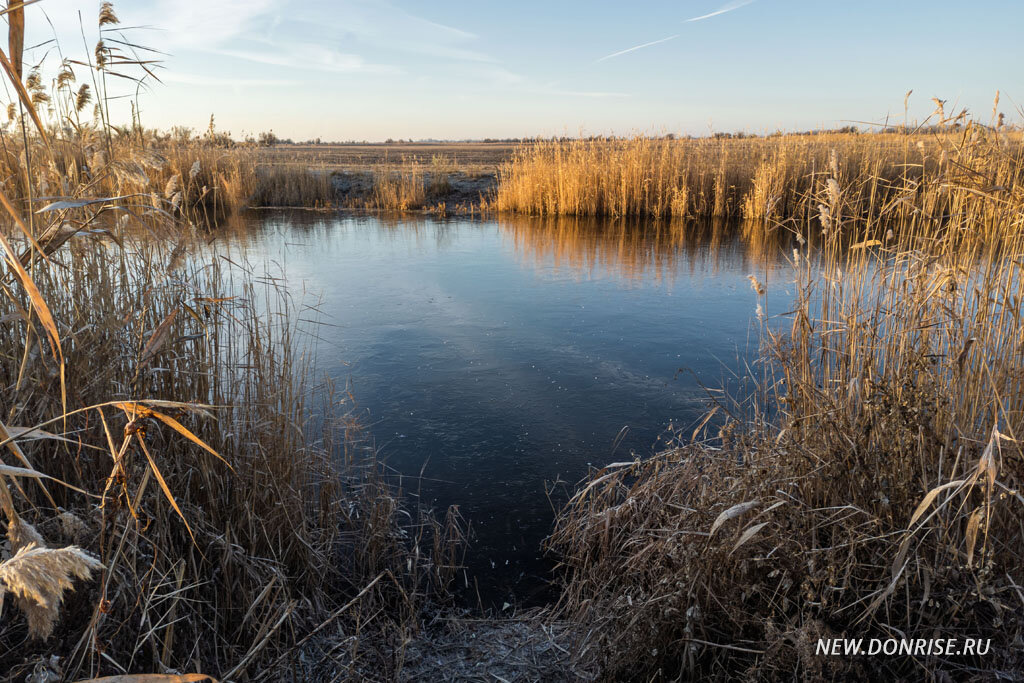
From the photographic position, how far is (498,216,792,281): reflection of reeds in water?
7.39m

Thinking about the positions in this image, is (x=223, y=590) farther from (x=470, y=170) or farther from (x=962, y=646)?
(x=470, y=170)

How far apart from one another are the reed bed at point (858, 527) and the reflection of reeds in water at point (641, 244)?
184 inches

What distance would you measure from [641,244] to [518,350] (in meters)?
4.48

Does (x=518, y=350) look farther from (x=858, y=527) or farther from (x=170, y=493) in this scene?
(x=170, y=493)

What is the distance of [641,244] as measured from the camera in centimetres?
864

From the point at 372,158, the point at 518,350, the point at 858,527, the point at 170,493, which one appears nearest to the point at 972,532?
the point at 858,527

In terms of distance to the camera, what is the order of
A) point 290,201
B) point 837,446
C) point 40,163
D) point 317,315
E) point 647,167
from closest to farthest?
point 837,446 → point 40,163 → point 317,315 → point 647,167 → point 290,201

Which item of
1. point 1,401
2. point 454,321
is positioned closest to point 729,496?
point 1,401

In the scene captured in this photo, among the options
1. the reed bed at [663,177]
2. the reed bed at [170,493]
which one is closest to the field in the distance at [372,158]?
the reed bed at [663,177]

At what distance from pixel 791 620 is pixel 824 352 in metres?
1.06

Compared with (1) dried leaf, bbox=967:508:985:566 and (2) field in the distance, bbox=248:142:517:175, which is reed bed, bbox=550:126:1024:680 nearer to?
(1) dried leaf, bbox=967:508:985:566

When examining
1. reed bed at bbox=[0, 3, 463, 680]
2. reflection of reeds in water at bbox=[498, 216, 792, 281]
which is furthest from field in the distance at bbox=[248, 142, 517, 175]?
reed bed at bbox=[0, 3, 463, 680]

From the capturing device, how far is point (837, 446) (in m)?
1.87

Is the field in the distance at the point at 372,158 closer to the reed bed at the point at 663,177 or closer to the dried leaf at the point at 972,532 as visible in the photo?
the reed bed at the point at 663,177
